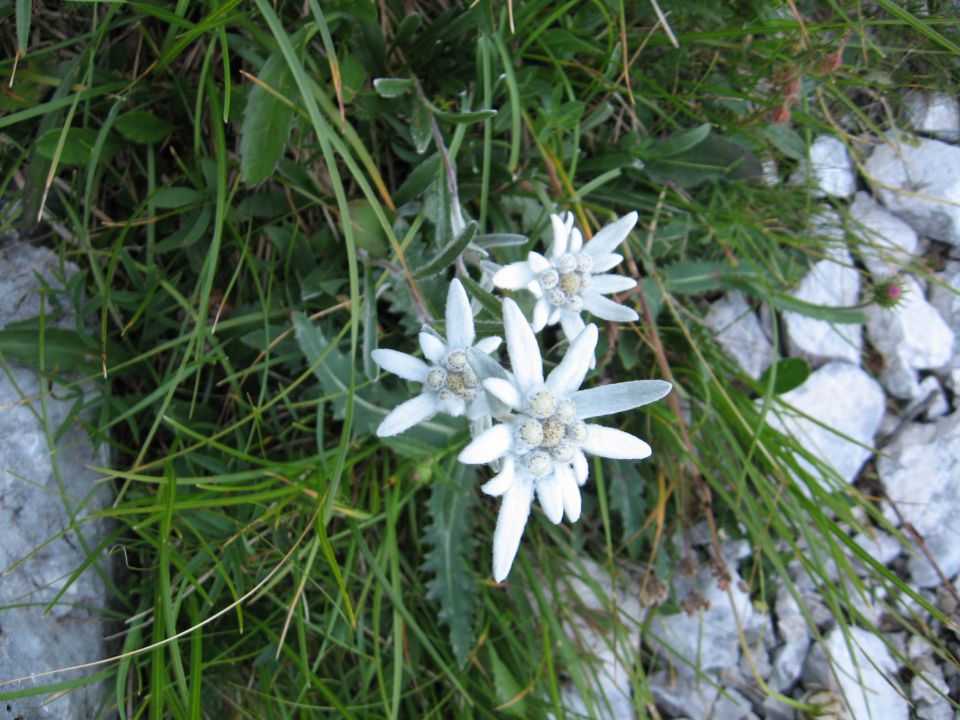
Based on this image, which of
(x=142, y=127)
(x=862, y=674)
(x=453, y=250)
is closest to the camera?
(x=453, y=250)

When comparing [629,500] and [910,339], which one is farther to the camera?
[910,339]

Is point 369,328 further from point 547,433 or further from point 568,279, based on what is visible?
point 547,433

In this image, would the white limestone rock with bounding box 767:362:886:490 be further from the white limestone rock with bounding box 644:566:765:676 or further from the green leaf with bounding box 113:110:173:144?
the green leaf with bounding box 113:110:173:144

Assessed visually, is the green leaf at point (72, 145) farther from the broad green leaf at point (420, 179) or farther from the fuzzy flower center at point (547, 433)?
the fuzzy flower center at point (547, 433)

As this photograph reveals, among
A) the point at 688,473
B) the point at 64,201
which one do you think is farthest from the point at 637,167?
the point at 64,201

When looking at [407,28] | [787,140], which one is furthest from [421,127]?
[787,140]

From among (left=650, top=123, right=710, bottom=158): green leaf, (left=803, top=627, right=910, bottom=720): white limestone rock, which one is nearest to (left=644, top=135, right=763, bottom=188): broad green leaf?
(left=650, top=123, right=710, bottom=158): green leaf

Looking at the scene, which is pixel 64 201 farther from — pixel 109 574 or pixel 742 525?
pixel 742 525
